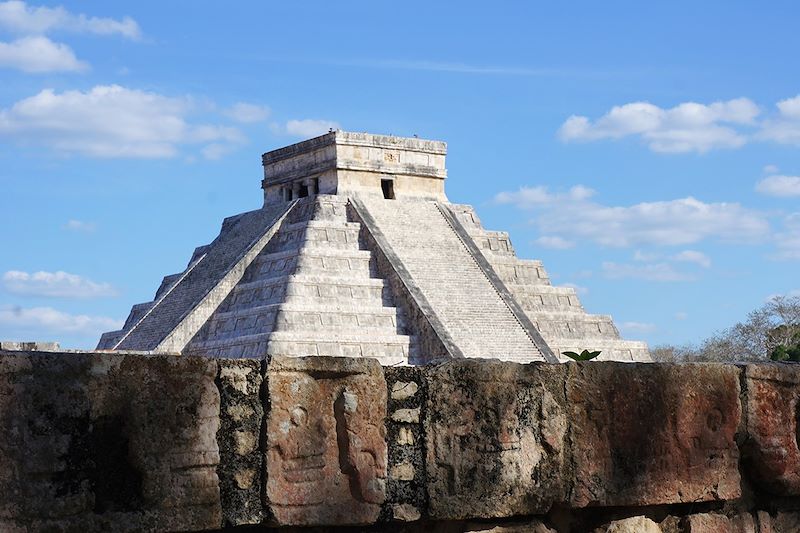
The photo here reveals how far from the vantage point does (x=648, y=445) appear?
457 cm

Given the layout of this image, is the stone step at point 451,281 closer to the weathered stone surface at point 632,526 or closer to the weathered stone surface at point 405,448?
the weathered stone surface at point 632,526

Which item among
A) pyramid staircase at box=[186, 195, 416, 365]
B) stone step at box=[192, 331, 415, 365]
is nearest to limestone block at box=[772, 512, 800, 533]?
stone step at box=[192, 331, 415, 365]

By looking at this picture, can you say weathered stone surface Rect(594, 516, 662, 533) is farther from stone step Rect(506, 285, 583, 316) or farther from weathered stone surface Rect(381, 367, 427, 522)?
stone step Rect(506, 285, 583, 316)

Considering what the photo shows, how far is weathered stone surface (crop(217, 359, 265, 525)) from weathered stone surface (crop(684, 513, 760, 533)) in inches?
65.1

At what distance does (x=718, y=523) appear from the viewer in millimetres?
4738

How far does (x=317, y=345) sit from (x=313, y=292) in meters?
2.08

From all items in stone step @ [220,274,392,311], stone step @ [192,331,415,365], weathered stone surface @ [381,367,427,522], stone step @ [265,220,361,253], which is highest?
stone step @ [265,220,361,253]

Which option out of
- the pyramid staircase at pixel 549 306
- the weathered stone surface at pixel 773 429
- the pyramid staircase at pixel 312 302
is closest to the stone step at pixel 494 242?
the pyramid staircase at pixel 549 306

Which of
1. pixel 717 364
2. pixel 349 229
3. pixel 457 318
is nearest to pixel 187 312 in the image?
pixel 349 229

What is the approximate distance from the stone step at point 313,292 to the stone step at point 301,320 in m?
0.35

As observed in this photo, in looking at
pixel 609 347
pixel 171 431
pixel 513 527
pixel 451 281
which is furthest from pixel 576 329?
pixel 171 431

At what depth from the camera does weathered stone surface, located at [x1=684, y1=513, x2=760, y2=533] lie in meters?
4.68

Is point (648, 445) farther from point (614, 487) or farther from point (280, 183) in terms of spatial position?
point (280, 183)

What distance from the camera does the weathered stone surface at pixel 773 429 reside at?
16.0 feet
